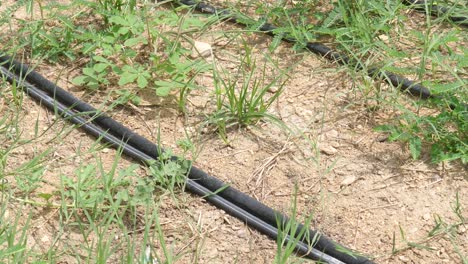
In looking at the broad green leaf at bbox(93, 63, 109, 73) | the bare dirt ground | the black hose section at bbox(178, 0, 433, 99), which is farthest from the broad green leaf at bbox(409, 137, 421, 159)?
the broad green leaf at bbox(93, 63, 109, 73)

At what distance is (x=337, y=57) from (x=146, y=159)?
1.08m

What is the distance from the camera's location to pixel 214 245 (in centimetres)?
281

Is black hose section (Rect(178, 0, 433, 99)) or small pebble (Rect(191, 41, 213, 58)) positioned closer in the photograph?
black hose section (Rect(178, 0, 433, 99))

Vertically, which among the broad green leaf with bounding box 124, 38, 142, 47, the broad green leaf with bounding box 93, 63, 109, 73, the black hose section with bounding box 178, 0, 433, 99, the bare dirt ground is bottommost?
the bare dirt ground

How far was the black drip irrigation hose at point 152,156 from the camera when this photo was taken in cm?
277

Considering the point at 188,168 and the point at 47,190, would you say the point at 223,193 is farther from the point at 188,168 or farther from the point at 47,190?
the point at 47,190

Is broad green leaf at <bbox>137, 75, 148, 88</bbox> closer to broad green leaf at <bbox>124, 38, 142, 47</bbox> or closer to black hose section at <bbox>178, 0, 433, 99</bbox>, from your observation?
broad green leaf at <bbox>124, 38, 142, 47</bbox>

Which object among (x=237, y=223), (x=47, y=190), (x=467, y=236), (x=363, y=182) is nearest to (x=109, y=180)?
(x=47, y=190)

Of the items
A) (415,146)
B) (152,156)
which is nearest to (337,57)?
(415,146)

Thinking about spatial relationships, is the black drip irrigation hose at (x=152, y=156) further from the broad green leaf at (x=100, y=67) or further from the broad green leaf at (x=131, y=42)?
the broad green leaf at (x=131, y=42)

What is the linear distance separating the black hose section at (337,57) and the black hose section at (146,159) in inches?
34.6

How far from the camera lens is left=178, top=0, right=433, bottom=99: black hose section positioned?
3.42 metres

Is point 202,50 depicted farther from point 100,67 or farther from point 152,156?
point 152,156

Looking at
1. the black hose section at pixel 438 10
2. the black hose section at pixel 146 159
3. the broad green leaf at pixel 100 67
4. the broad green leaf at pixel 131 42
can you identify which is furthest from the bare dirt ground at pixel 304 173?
the black hose section at pixel 438 10
